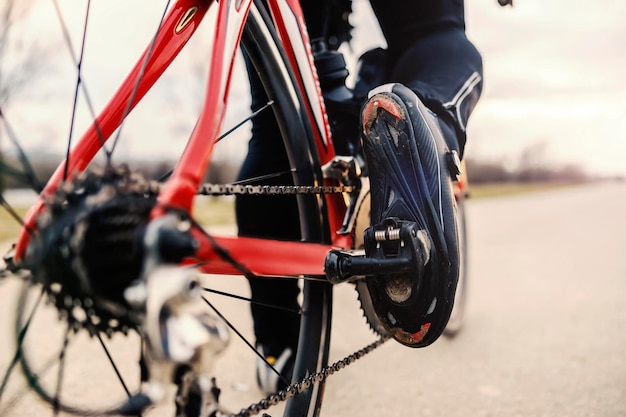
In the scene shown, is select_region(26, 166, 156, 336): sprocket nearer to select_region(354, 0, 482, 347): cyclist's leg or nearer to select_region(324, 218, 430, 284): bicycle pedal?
select_region(324, 218, 430, 284): bicycle pedal

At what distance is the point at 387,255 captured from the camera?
3.95ft

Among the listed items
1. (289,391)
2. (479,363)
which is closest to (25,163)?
(289,391)

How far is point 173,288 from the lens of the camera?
707 mm

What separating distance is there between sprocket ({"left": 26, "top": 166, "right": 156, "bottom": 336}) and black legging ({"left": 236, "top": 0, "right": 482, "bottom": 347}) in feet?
2.73

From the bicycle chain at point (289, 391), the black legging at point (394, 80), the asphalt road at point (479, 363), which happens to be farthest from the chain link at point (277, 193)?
the black legging at point (394, 80)

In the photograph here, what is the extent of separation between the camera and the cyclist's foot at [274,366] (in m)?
1.67

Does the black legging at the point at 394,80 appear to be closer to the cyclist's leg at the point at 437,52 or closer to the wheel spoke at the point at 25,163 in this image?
the cyclist's leg at the point at 437,52

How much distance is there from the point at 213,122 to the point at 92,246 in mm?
268

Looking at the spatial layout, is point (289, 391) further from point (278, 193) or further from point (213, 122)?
point (213, 122)

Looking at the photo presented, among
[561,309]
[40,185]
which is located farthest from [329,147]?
[561,309]

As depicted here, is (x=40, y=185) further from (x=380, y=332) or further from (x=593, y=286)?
Result: (x=593, y=286)

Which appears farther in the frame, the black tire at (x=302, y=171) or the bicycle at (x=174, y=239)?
the black tire at (x=302, y=171)

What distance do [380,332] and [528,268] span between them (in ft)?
10.6

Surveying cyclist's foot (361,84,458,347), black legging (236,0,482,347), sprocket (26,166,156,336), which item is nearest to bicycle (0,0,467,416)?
sprocket (26,166,156,336)
